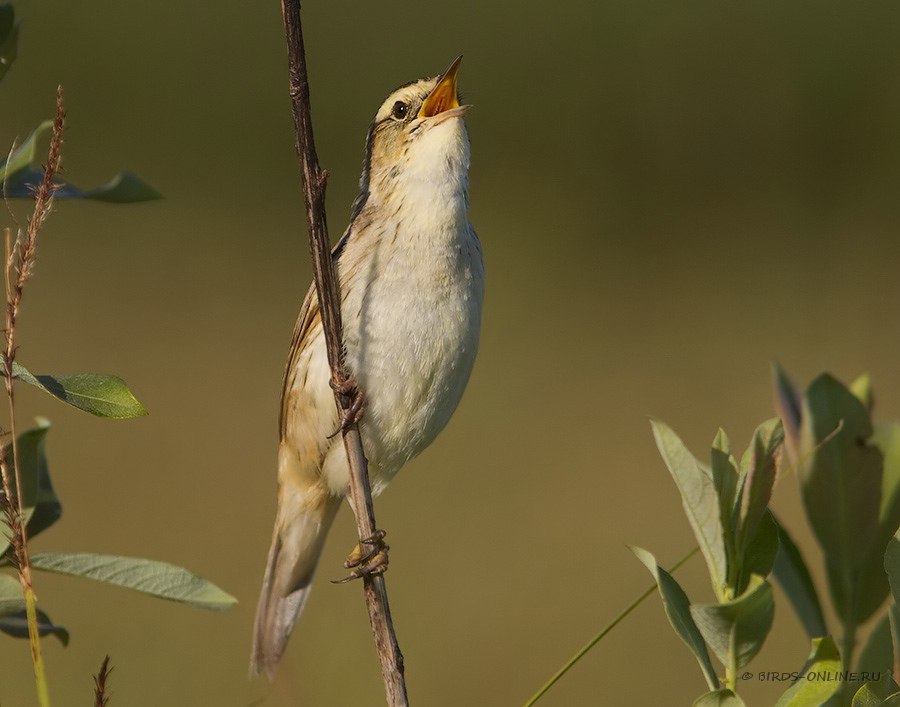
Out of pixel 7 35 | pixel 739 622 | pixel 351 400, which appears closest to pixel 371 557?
pixel 351 400

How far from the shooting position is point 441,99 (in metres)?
2.69

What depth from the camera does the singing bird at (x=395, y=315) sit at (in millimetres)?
2266

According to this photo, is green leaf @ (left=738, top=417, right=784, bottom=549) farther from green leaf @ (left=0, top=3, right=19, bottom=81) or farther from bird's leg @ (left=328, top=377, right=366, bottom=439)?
green leaf @ (left=0, top=3, right=19, bottom=81)

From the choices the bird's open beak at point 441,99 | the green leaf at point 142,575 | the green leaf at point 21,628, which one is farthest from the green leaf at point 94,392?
the bird's open beak at point 441,99

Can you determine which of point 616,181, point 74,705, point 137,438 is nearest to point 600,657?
point 74,705

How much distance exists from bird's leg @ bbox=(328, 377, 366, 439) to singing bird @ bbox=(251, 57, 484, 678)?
38 millimetres

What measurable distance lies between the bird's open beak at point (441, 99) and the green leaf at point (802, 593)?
157 cm

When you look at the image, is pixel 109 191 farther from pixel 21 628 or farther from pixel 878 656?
pixel 878 656

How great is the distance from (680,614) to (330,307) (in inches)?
26.3

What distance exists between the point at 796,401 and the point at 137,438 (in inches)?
206

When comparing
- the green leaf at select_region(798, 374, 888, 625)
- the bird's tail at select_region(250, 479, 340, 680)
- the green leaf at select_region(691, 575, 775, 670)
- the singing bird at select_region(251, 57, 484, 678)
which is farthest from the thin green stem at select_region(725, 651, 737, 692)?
the bird's tail at select_region(250, 479, 340, 680)

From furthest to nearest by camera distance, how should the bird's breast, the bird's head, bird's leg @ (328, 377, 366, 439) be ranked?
1. the bird's head
2. the bird's breast
3. bird's leg @ (328, 377, 366, 439)

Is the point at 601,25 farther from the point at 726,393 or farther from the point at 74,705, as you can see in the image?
the point at 74,705

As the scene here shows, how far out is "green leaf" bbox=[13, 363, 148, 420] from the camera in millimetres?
1186
